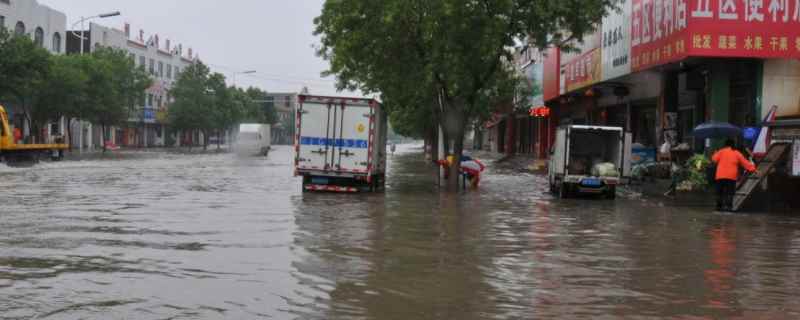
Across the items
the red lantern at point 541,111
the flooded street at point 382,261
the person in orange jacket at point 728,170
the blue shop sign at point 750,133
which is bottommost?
the flooded street at point 382,261

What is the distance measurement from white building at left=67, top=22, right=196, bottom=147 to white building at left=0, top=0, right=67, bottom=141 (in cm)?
1132

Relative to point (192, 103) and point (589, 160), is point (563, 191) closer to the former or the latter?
point (589, 160)

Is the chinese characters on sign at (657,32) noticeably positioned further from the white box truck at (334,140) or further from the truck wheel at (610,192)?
the white box truck at (334,140)

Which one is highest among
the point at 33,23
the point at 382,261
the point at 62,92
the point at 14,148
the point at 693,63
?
the point at 33,23

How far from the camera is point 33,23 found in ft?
205

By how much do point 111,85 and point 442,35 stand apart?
42.6m

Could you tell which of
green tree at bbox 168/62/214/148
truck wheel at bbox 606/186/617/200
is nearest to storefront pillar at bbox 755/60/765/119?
truck wheel at bbox 606/186/617/200

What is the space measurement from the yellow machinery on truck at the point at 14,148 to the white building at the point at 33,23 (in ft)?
51.6

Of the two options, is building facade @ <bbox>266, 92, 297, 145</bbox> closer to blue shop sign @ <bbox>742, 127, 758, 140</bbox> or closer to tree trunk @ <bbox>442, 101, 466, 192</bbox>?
tree trunk @ <bbox>442, 101, 466, 192</bbox>

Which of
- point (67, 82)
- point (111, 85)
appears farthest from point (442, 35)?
point (111, 85)

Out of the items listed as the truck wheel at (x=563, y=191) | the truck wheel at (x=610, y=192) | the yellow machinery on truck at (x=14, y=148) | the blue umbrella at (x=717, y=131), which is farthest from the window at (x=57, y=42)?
the blue umbrella at (x=717, y=131)

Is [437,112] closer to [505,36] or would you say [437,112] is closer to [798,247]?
[505,36]

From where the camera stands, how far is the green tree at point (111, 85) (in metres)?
59.3

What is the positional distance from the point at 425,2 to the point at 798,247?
14.1 m
